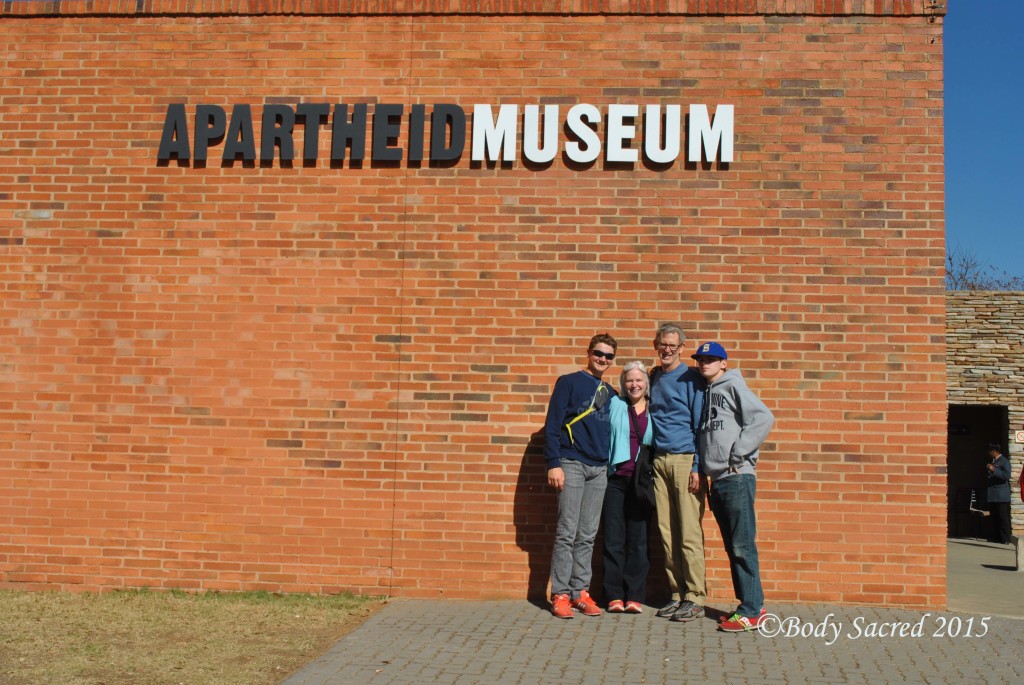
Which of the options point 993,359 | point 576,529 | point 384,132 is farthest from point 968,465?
point 384,132

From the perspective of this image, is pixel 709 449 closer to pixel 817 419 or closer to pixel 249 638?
pixel 817 419

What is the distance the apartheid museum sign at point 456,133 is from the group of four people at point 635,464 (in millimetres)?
1603

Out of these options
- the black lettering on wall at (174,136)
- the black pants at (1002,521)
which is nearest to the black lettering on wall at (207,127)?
the black lettering on wall at (174,136)

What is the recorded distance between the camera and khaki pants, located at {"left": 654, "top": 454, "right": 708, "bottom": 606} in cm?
635

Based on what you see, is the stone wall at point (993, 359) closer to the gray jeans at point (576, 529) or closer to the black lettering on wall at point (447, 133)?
the gray jeans at point (576, 529)

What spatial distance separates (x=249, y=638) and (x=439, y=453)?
1.95 meters

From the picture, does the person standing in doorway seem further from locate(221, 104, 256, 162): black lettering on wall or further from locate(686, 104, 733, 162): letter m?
locate(221, 104, 256, 162): black lettering on wall

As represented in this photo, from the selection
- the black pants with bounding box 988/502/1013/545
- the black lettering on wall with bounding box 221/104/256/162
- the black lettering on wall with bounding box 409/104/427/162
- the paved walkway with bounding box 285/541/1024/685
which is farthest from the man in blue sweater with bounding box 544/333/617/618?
the black pants with bounding box 988/502/1013/545

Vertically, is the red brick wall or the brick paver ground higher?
the red brick wall

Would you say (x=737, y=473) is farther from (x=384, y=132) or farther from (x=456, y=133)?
(x=384, y=132)

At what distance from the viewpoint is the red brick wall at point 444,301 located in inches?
273

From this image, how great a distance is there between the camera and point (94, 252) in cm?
750

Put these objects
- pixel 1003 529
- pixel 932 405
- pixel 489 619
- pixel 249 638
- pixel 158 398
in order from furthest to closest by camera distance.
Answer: pixel 1003 529, pixel 158 398, pixel 932 405, pixel 489 619, pixel 249 638

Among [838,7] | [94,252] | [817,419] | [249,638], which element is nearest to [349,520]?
[249,638]
